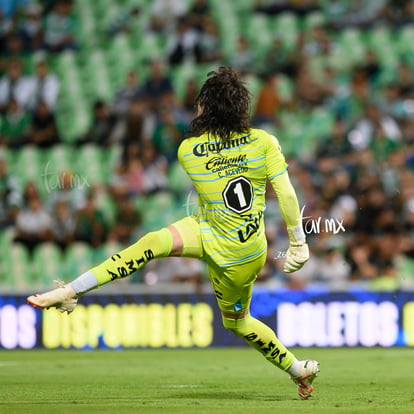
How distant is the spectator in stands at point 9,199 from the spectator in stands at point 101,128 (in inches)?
78.2

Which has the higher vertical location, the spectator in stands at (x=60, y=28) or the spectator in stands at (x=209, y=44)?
the spectator in stands at (x=60, y=28)

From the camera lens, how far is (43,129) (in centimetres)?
1767

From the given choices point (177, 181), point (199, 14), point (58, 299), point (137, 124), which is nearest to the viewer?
point (58, 299)

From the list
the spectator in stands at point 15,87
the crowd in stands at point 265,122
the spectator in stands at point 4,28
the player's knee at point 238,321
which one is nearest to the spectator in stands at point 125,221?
the crowd in stands at point 265,122

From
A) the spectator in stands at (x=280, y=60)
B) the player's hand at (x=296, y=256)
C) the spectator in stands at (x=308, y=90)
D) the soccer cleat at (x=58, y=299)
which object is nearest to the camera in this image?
the soccer cleat at (x=58, y=299)

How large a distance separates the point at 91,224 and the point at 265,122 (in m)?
4.32

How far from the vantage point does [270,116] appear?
59.2 feet

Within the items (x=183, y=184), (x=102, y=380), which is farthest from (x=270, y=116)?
(x=102, y=380)

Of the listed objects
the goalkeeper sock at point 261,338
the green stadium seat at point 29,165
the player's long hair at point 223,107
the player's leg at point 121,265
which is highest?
the green stadium seat at point 29,165

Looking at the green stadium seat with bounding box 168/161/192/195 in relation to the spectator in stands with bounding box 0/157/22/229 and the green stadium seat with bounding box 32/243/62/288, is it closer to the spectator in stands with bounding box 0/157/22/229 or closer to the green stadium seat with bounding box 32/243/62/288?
the green stadium seat with bounding box 32/243/62/288

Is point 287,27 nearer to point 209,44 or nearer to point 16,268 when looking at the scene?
point 209,44

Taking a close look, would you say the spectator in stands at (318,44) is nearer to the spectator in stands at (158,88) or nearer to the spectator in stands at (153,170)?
the spectator in stands at (158,88)

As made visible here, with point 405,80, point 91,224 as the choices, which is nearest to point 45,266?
point 91,224

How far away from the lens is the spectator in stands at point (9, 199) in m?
14.8
